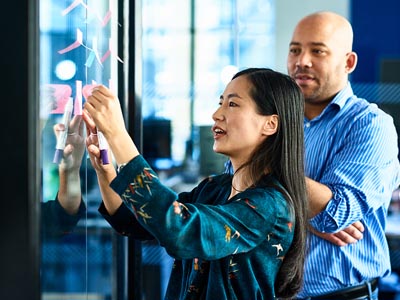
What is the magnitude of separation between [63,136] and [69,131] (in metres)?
0.05

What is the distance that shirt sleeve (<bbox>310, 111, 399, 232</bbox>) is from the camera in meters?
1.61

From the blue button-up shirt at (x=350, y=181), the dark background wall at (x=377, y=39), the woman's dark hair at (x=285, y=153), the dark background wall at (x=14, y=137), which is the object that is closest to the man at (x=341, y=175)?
the blue button-up shirt at (x=350, y=181)

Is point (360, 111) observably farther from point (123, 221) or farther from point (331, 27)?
point (123, 221)

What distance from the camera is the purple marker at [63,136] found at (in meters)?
1.12

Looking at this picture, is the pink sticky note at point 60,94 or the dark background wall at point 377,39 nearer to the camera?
the pink sticky note at point 60,94

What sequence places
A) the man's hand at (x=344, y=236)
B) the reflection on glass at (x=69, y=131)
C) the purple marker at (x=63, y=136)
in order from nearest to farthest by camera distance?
the reflection on glass at (x=69, y=131) < the purple marker at (x=63, y=136) < the man's hand at (x=344, y=236)

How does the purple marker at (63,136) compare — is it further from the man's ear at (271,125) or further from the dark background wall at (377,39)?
the dark background wall at (377,39)

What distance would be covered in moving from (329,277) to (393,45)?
5.40 metres

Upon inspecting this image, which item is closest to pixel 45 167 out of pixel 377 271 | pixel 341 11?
pixel 377 271

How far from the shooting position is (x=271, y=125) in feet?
4.18

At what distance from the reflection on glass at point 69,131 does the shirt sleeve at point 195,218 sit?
0.43ft

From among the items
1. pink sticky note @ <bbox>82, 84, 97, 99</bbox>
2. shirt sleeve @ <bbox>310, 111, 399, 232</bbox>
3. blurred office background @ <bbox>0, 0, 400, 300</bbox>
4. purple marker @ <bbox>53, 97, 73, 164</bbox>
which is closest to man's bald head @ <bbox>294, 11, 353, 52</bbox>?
shirt sleeve @ <bbox>310, 111, 399, 232</bbox>

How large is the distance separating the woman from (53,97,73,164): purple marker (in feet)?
0.14

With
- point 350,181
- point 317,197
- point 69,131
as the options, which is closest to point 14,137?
point 69,131
